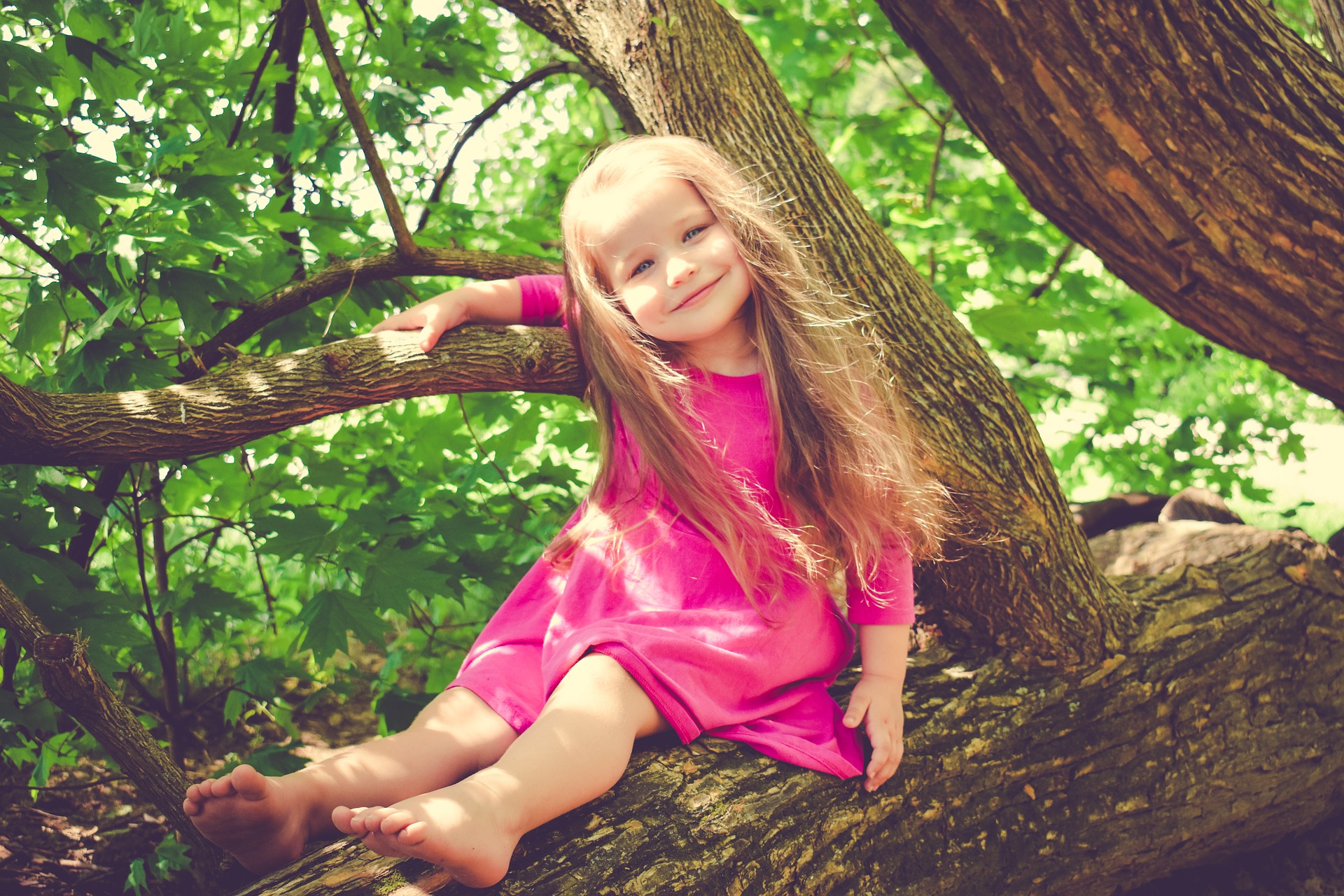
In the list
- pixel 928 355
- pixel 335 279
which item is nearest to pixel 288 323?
pixel 335 279

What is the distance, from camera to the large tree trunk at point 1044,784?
1.39m

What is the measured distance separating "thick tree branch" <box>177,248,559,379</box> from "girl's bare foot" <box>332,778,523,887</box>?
4.22 ft

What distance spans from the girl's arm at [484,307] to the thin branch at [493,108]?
0.76m

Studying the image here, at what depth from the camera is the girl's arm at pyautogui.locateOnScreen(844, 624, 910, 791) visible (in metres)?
1.66

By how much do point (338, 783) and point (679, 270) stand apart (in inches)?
44.4

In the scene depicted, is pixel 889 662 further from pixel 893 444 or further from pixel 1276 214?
pixel 1276 214

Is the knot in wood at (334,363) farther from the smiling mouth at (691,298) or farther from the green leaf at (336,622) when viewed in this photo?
the smiling mouth at (691,298)

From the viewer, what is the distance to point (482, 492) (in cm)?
258

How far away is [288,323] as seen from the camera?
89.7 inches

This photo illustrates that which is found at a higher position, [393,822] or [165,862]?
[393,822]

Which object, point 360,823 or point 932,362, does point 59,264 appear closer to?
point 360,823

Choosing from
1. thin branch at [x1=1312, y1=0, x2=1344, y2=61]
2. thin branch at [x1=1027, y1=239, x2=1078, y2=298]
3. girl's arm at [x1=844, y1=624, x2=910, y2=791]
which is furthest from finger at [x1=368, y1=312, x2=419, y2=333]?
thin branch at [x1=1027, y1=239, x2=1078, y2=298]

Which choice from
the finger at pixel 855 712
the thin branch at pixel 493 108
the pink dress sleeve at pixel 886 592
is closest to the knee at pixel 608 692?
the finger at pixel 855 712

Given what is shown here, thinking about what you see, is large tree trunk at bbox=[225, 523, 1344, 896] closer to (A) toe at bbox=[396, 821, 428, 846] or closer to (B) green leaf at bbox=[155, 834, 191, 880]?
(A) toe at bbox=[396, 821, 428, 846]
